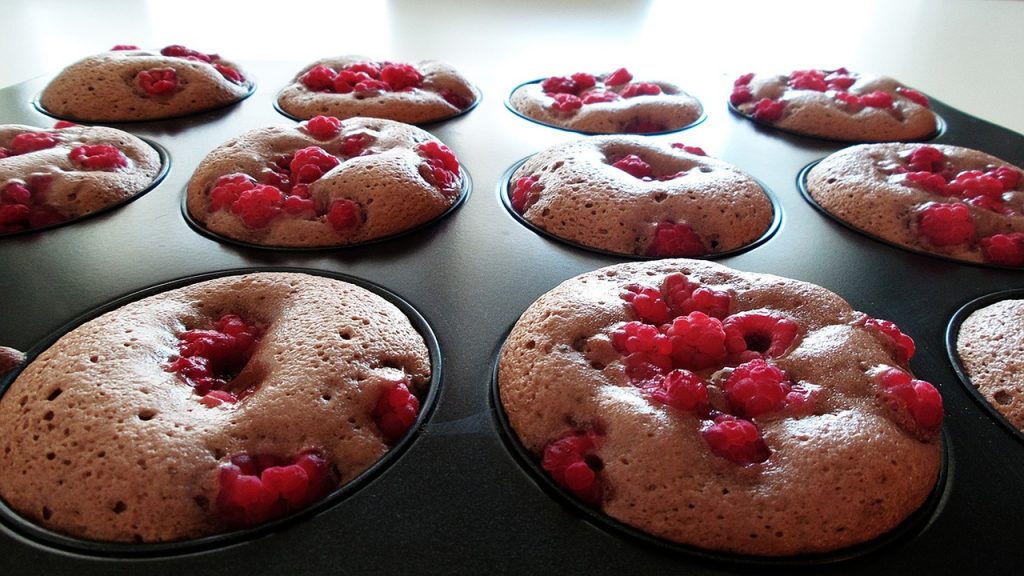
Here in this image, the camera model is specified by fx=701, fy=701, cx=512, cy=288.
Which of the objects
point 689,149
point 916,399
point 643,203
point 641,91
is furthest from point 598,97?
point 916,399

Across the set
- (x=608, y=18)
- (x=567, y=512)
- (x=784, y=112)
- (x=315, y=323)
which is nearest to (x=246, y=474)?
(x=315, y=323)

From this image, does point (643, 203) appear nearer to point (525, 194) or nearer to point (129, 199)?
point (525, 194)

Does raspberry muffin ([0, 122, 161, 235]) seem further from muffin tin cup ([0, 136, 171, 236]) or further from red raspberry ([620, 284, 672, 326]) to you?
red raspberry ([620, 284, 672, 326])

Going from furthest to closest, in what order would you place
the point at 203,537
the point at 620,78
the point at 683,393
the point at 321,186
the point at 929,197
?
the point at 620,78 → the point at 929,197 → the point at 321,186 → the point at 683,393 → the point at 203,537

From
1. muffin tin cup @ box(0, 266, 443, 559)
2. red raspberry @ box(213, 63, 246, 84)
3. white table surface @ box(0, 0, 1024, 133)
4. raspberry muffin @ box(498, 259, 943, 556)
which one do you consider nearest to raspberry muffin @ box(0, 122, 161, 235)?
muffin tin cup @ box(0, 266, 443, 559)

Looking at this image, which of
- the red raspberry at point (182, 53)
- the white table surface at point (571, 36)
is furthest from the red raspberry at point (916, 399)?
the white table surface at point (571, 36)

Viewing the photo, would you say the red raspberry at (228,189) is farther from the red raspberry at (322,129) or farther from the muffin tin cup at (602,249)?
the muffin tin cup at (602,249)
